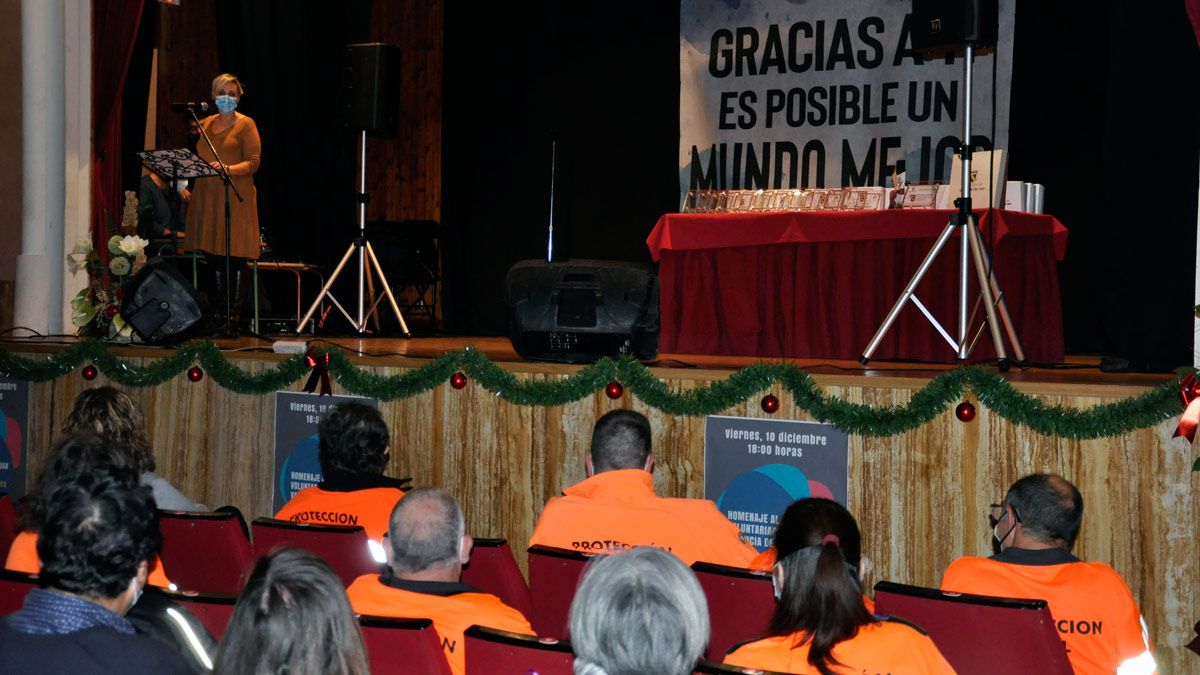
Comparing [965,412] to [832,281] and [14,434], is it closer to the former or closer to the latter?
[832,281]

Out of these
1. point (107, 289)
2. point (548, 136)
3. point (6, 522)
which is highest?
point (548, 136)

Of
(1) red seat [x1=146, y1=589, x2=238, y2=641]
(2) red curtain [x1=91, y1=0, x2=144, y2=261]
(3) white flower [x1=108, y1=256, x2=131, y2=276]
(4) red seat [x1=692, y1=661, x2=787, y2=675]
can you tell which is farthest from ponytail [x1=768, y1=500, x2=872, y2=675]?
(2) red curtain [x1=91, y1=0, x2=144, y2=261]

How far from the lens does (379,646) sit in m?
2.34

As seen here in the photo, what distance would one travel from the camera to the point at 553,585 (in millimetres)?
3211

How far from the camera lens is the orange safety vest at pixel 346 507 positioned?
390 centimetres

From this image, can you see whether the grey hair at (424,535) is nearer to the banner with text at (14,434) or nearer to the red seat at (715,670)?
the red seat at (715,670)

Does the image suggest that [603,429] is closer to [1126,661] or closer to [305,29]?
[1126,661]

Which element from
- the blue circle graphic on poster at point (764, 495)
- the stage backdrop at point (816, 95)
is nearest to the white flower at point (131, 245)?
the stage backdrop at point (816, 95)

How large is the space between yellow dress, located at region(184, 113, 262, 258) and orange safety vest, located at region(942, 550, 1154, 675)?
221 inches

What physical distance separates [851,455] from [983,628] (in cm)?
205

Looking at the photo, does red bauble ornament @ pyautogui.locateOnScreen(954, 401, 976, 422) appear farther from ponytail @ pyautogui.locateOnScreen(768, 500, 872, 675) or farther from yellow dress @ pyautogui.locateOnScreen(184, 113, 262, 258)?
yellow dress @ pyautogui.locateOnScreen(184, 113, 262, 258)

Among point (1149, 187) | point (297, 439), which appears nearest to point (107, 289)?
point (297, 439)

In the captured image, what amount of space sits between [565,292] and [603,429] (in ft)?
5.99

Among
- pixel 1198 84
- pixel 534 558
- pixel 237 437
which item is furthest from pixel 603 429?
pixel 1198 84
